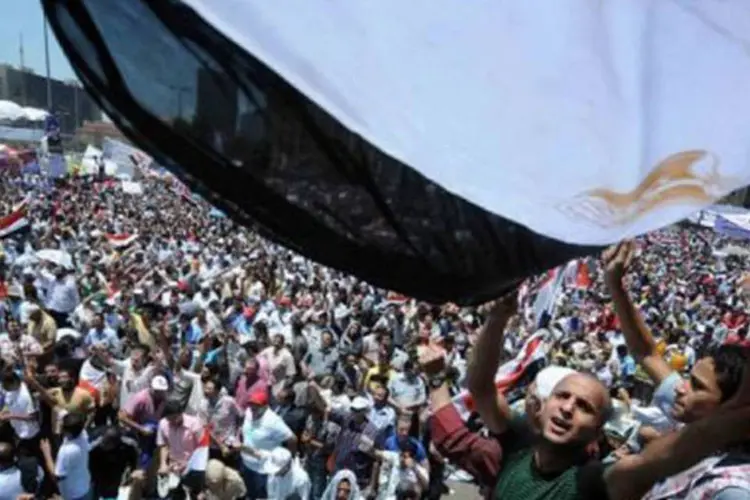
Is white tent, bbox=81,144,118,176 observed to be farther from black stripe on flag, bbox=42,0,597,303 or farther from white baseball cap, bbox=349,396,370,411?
black stripe on flag, bbox=42,0,597,303

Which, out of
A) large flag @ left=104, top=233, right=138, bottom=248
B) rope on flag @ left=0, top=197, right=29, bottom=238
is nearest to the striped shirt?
rope on flag @ left=0, top=197, right=29, bottom=238

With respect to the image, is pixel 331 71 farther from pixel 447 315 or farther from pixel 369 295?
pixel 369 295

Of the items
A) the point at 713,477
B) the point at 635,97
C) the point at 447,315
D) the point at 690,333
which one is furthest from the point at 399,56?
the point at 690,333

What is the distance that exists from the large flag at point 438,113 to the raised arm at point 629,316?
0.85 meters

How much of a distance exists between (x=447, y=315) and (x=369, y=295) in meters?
2.22

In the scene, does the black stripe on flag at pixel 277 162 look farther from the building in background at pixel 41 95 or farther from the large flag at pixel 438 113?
the building in background at pixel 41 95

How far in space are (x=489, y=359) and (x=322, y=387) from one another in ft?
20.8

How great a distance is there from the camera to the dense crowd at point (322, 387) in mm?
2291

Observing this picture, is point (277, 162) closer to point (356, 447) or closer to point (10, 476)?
point (10, 476)

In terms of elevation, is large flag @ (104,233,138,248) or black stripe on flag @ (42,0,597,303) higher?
black stripe on flag @ (42,0,597,303)

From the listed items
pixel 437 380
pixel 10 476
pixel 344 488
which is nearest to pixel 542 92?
pixel 437 380

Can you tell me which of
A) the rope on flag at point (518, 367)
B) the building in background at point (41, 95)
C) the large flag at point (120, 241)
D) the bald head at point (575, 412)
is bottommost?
the building in background at point (41, 95)

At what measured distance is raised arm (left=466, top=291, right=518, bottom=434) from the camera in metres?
2.46

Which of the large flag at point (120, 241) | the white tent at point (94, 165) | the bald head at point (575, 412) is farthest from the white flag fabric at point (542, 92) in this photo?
the white tent at point (94, 165)
